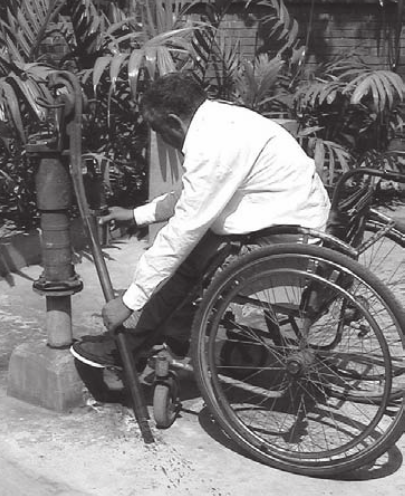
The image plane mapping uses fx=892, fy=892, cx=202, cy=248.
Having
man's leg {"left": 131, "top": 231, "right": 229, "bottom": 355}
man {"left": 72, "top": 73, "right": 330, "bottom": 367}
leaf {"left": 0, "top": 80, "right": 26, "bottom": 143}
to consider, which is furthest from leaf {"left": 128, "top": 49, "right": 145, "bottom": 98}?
man's leg {"left": 131, "top": 231, "right": 229, "bottom": 355}

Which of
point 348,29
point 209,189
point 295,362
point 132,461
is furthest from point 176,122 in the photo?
point 348,29

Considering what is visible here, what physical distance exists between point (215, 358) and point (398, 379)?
1.14 m

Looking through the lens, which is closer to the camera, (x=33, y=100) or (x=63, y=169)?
(x=63, y=169)

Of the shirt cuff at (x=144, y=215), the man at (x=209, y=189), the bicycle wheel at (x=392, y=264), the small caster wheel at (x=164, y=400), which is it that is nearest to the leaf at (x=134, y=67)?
the bicycle wheel at (x=392, y=264)

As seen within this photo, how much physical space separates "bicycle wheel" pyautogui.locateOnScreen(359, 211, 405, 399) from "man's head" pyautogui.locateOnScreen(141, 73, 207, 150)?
84cm

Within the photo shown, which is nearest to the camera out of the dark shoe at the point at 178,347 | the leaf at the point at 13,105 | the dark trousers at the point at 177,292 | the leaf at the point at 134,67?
the dark trousers at the point at 177,292

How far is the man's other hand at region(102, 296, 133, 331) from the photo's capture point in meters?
3.25

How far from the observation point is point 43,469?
10.4ft

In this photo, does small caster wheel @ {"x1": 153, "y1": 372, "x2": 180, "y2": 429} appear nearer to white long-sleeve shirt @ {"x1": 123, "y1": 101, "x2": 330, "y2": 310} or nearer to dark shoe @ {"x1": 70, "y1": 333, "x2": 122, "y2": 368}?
dark shoe @ {"x1": 70, "y1": 333, "x2": 122, "y2": 368}

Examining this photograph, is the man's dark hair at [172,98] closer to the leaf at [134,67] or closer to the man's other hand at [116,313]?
the man's other hand at [116,313]

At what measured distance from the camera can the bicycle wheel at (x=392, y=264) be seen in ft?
11.7

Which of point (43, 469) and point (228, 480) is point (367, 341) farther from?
point (43, 469)

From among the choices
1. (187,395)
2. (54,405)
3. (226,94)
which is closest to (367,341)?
(187,395)

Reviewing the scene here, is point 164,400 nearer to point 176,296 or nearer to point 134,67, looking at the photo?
point 176,296
